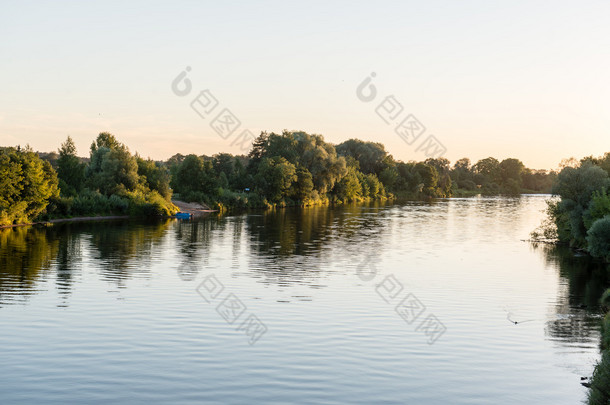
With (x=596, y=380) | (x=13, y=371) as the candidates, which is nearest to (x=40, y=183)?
(x=13, y=371)

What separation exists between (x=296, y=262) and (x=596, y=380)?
3099cm

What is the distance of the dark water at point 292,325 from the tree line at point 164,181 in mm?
23129

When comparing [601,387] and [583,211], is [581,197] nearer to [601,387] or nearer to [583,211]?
[583,211]

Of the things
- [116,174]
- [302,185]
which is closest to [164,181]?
[116,174]

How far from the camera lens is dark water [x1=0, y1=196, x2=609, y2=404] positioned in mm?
17516

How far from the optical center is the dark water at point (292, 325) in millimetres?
17516

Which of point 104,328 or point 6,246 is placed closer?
point 104,328

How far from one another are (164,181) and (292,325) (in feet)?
278

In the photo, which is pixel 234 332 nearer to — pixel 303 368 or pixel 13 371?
pixel 303 368

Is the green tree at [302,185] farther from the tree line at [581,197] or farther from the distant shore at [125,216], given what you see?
the tree line at [581,197]

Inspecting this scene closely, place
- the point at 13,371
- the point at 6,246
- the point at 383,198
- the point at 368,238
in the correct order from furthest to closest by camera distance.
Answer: the point at 383,198, the point at 368,238, the point at 6,246, the point at 13,371

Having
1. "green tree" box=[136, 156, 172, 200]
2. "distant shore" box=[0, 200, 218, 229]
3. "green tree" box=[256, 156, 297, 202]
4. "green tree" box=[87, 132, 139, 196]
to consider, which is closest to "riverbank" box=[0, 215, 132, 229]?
"distant shore" box=[0, 200, 218, 229]

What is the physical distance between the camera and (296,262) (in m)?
45.7

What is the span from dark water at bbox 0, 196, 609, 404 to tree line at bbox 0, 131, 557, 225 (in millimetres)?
23129
